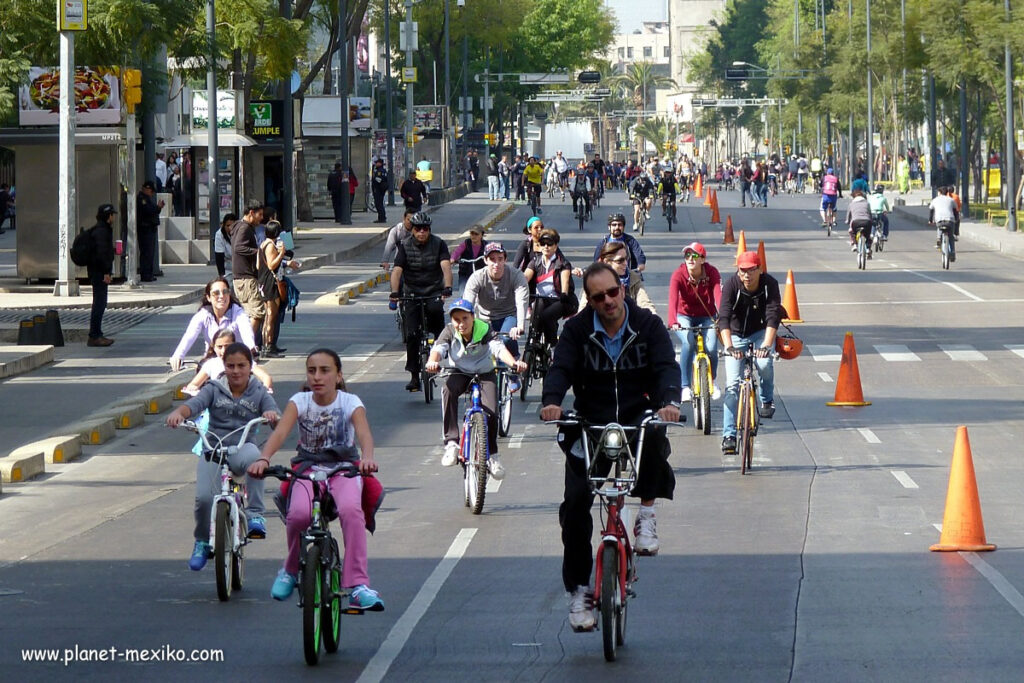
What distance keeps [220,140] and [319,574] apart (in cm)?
3401

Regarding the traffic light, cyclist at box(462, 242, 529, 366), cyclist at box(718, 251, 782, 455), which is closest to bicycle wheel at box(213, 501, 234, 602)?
cyclist at box(718, 251, 782, 455)

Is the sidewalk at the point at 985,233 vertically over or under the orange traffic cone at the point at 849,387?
over

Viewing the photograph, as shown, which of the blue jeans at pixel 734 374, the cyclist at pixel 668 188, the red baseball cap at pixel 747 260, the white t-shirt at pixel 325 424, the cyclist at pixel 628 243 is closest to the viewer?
the white t-shirt at pixel 325 424

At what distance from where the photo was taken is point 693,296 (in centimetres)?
1631

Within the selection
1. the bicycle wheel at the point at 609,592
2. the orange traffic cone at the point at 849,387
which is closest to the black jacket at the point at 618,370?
the bicycle wheel at the point at 609,592

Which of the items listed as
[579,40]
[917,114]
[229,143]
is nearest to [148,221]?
[229,143]

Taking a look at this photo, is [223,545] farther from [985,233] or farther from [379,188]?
[379,188]

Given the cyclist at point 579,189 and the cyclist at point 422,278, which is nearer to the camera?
the cyclist at point 422,278

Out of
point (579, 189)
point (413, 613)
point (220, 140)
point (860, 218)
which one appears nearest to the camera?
point (413, 613)

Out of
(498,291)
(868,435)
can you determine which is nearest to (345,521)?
(498,291)

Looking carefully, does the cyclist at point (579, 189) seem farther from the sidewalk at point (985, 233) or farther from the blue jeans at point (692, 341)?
the blue jeans at point (692, 341)

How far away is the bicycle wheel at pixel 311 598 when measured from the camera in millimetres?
8141

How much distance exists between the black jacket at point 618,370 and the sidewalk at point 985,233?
3549cm

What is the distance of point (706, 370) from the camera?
16.3m
